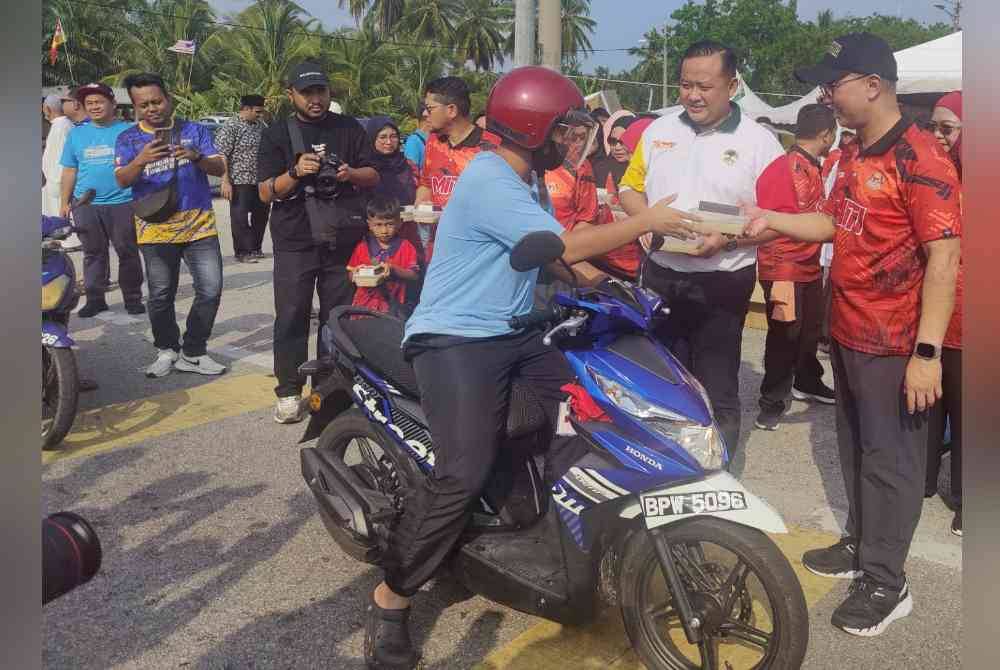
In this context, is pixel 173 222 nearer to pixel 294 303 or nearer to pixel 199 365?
pixel 199 365

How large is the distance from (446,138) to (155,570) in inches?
135

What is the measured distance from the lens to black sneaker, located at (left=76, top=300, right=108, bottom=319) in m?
8.23

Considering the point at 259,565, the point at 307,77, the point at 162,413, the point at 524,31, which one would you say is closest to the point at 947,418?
the point at 259,565

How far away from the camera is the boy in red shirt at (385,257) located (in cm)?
550

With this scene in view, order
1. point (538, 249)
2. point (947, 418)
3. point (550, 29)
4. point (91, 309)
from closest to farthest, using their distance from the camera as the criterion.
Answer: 1. point (538, 249)
2. point (947, 418)
3. point (550, 29)
4. point (91, 309)

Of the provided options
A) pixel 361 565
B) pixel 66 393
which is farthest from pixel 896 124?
pixel 66 393

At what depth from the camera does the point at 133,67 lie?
3381cm

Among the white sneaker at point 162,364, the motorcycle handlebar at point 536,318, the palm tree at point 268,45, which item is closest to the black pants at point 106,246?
the white sneaker at point 162,364

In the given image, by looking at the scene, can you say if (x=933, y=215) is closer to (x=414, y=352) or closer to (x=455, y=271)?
(x=455, y=271)

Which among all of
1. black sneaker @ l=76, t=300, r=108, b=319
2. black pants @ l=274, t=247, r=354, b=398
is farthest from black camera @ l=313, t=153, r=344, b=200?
black sneaker @ l=76, t=300, r=108, b=319

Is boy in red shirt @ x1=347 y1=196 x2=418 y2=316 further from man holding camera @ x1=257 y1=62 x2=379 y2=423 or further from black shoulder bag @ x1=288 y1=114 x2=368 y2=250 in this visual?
black shoulder bag @ x1=288 y1=114 x2=368 y2=250

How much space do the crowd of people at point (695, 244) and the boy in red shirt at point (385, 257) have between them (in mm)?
13

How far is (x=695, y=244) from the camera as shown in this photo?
3.83 metres

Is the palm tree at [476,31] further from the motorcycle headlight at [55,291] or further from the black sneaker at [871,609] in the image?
the black sneaker at [871,609]
